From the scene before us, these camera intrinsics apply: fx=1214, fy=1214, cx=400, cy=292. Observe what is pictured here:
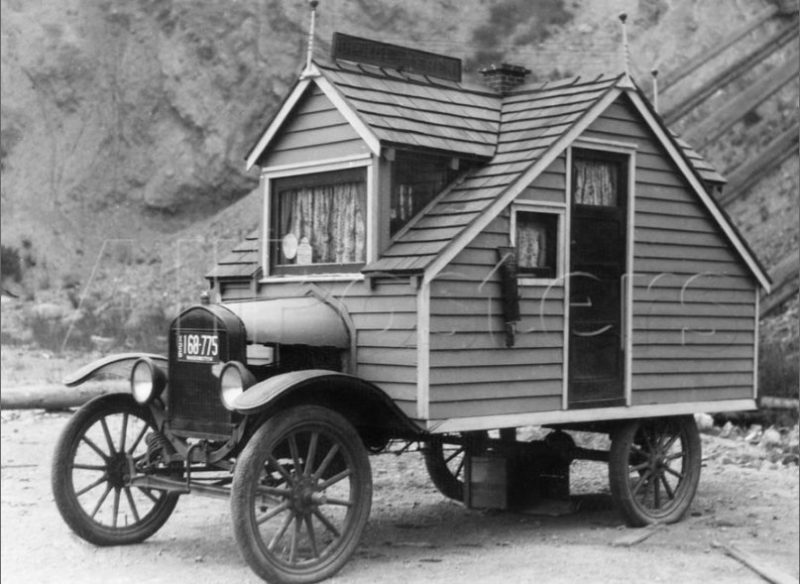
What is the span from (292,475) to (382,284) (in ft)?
5.29

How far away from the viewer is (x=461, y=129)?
9.58m

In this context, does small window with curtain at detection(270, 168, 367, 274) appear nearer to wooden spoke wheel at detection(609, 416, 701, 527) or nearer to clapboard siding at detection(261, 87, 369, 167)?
clapboard siding at detection(261, 87, 369, 167)

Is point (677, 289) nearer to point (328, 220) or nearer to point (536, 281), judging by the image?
point (536, 281)

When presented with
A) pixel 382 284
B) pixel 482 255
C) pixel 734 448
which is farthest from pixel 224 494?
pixel 734 448

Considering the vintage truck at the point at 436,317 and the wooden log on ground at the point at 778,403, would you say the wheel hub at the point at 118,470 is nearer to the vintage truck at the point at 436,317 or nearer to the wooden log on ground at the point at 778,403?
the vintage truck at the point at 436,317

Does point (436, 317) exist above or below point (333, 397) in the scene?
above

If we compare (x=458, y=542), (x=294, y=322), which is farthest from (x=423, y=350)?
(x=458, y=542)

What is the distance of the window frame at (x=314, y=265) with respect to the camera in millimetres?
8953

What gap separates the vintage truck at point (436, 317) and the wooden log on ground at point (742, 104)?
34.3ft

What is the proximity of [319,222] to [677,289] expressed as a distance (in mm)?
3120

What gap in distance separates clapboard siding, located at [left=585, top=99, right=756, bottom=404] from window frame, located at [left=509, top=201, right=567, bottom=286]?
75 centimetres

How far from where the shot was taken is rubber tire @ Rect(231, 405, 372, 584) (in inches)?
291

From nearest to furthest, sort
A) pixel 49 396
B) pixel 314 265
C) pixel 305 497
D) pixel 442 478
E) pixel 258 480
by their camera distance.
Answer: pixel 258 480 < pixel 305 497 < pixel 314 265 < pixel 442 478 < pixel 49 396

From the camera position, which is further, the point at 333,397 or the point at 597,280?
the point at 597,280
